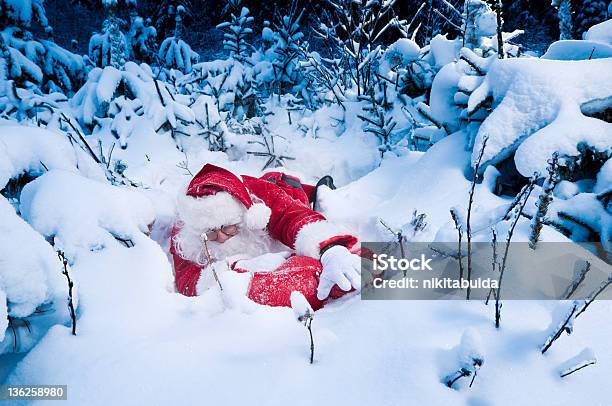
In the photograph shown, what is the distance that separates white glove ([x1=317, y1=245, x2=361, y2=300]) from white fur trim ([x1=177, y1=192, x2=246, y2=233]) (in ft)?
2.51

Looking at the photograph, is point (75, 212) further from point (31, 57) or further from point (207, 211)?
point (31, 57)

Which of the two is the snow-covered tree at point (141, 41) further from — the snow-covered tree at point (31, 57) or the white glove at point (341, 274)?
the white glove at point (341, 274)

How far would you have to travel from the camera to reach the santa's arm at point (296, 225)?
199cm

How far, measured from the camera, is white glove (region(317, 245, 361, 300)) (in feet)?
4.87

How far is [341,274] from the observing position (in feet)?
4.99

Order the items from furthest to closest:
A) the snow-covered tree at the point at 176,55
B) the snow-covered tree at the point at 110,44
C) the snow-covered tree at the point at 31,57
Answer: the snow-covered tree at the point at 176,55
the snow-covered tree at the point at 110,44
the snow-covered tree at the point at 31,57

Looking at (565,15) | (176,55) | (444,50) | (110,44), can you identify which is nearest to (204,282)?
(444,50)

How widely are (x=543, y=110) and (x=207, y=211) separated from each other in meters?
1.87

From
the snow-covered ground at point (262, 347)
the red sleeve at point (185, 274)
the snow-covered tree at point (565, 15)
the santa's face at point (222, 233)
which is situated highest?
the snow-covered tree at point (565, 15)

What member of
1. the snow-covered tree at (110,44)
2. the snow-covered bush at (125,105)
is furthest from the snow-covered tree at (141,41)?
the snow-covered bush at (125,105)

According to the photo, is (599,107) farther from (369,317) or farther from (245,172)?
(245,172)

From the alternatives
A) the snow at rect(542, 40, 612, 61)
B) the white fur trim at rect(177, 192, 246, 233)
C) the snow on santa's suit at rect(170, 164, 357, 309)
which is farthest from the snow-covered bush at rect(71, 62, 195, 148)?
the snow at rect(542, 40, 612, 61)

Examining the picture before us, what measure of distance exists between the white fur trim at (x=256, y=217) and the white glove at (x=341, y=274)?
65 cm

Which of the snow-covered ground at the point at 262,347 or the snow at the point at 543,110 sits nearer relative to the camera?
the snow-covered ground at the point at 262,347
